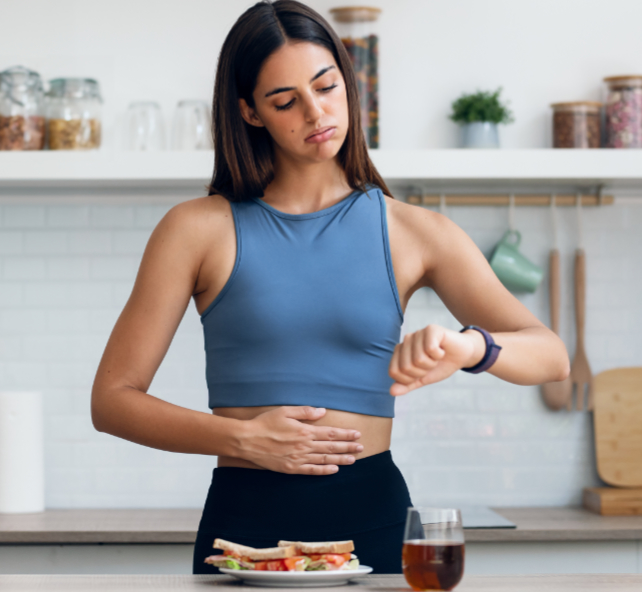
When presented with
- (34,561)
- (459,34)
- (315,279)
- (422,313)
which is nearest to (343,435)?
(315,279)

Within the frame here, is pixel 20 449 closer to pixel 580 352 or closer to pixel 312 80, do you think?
pixel 312 80

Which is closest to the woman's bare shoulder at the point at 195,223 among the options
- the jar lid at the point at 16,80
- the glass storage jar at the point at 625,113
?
the jar lid at the point at 16,80

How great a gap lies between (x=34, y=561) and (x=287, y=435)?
1.38 metres

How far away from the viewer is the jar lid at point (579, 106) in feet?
8.09

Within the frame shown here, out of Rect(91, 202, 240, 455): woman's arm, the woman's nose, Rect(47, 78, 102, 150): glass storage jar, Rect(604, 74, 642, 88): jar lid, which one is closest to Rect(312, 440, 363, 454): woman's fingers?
Rect(91, 202, 240, 455): woman's arm

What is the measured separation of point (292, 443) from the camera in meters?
1.07

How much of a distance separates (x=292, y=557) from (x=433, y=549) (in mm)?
147

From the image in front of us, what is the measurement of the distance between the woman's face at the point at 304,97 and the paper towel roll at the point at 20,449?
1.49m

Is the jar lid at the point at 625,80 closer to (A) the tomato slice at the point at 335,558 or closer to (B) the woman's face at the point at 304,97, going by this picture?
(B) the woman's face at the point at 304,97

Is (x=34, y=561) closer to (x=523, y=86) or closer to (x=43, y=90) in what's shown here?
(x=43, y=90)

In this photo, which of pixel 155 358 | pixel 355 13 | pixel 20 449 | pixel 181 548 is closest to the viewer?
pixel 155 358

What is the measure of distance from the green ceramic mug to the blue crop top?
1410mm

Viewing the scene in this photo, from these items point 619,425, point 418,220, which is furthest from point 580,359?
point 418,220

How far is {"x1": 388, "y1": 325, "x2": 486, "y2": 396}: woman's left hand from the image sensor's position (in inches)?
33.5
